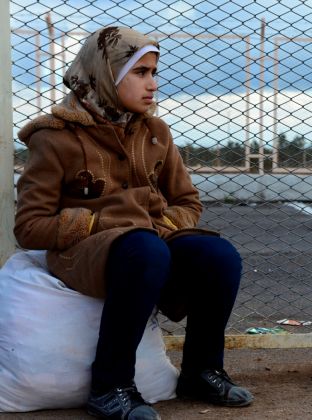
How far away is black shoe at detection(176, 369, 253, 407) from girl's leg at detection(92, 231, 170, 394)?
0.35m

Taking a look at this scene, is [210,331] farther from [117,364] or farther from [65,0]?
[65,0]

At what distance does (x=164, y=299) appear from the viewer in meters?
2.93

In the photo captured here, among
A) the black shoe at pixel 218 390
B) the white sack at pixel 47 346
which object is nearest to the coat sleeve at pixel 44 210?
the white sack at pixel 47 346

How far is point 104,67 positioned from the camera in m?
2.84

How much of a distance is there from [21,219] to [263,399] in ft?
3.53

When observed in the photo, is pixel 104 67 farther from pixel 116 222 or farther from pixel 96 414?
pixel 96 414

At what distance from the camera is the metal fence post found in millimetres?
3293

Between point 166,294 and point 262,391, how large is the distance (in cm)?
59

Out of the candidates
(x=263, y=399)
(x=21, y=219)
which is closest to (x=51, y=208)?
(x=21, y=219)

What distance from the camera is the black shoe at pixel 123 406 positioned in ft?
8.52

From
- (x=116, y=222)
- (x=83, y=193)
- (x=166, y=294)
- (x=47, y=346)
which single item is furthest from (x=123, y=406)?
(x=83, y=193)

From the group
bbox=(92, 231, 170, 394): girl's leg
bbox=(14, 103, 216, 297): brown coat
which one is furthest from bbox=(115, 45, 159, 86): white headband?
bbox=(92, 231, 170, 394): girl's leg

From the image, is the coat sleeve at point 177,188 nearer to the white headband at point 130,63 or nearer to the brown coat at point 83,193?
the brown coat at point 83,193

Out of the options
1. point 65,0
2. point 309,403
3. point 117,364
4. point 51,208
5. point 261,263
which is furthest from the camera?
point 261,263
